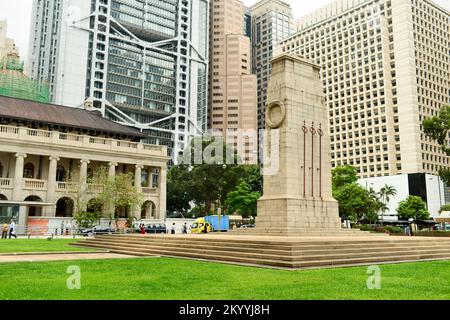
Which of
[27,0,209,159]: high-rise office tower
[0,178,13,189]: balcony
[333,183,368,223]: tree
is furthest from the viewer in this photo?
[27,0,209,159]: high-rise office tower

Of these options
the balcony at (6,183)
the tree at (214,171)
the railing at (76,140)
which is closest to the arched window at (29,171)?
the balcony at (6,183)

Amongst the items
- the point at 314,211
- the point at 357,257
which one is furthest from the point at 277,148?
the point at 357,257

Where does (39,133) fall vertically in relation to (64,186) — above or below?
above

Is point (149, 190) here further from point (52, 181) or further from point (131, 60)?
point (131, 60)

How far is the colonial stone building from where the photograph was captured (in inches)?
1935

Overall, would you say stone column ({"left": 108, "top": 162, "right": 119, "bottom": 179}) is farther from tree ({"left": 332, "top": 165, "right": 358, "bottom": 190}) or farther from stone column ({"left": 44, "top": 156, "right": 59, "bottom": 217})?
tree ({"left": 332, "top": 165, "right": 358, "bottom": 190})

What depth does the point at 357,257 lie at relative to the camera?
16.9 metres

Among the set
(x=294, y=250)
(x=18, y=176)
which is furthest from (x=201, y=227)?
(x=294, y=250)

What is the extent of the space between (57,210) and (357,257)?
154 feet

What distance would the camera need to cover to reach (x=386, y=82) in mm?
103750

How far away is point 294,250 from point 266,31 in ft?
599

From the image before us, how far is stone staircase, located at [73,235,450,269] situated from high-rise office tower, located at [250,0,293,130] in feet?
525

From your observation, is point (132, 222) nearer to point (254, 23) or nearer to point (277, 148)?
point (277, 148)

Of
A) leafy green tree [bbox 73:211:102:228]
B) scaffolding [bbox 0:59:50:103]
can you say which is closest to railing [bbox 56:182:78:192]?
leafy green tree [bbox 73:211:102:228]
